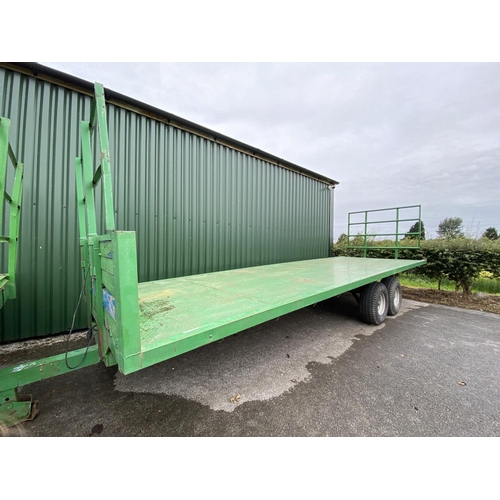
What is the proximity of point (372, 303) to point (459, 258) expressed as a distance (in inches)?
161

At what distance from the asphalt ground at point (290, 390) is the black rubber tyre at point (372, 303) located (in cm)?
37

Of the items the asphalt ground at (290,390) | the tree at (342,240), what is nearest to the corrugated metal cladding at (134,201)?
the asphalt ground at (290,390)

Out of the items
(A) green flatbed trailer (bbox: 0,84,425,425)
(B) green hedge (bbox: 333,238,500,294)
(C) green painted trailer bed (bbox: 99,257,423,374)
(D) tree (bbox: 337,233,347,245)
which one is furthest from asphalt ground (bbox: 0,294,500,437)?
(D) tree (bbox: 337,233,347,245)

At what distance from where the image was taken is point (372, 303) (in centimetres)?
366

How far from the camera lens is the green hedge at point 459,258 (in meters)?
5.44

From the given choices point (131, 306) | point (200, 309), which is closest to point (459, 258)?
point (200, 309)

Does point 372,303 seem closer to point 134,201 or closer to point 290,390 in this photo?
point 290,390

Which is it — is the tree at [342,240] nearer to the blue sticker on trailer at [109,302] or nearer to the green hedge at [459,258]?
the green hedge at [459,258]

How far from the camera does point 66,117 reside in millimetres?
3287

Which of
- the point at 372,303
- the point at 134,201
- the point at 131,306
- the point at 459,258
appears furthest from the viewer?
the point at 459,258

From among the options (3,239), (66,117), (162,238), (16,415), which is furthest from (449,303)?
(66,117)

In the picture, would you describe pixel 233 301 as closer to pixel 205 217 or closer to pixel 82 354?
pixel 82 354

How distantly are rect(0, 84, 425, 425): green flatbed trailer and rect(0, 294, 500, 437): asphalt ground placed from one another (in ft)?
1.66

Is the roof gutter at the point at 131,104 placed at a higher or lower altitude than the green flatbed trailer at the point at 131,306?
higher
